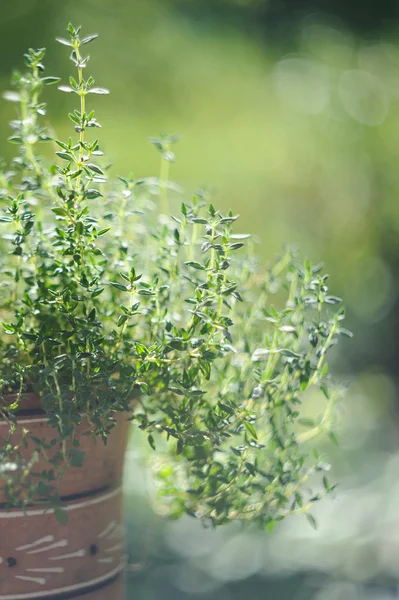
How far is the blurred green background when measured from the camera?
13.3 ft

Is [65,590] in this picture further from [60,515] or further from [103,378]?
[103,378]

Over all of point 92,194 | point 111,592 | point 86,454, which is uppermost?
point 92,194

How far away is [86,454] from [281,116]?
3.91 metres

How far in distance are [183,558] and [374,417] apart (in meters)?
2.00

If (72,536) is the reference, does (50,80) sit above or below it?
above

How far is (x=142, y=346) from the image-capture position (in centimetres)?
57

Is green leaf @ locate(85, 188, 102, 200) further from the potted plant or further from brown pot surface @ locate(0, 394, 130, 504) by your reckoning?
brown pot surface @ locate(0, 394, 130, 504)

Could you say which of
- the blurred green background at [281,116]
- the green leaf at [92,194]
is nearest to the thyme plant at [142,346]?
the green leaf at [92,194]

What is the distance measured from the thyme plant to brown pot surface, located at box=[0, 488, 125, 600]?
3 centimetres

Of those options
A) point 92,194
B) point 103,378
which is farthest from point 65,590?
point 92,194

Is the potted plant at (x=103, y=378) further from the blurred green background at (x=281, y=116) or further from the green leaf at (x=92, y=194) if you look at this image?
the blurred green background at (x=281, y=116)

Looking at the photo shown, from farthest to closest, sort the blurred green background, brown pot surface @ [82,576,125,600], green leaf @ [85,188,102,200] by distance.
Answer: the blurred green background, brown pot surface @ [82,576,125,600], green leaf @ [85,188,102,200]

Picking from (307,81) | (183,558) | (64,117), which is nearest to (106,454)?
(183,558)

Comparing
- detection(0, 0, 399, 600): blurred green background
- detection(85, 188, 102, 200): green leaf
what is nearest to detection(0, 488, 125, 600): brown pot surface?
detection(85, 188, 102, 200): green leaf
